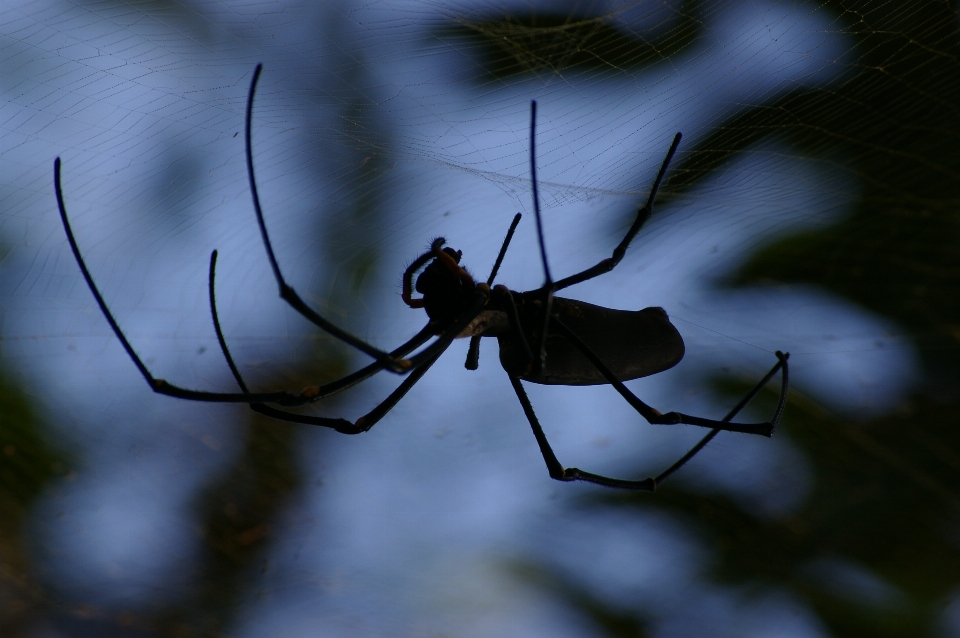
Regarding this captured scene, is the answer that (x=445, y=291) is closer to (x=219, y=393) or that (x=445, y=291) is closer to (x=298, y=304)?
(x=298, y=304)

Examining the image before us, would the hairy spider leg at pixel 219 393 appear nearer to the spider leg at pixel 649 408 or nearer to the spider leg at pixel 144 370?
the spider leg at pixel 144 370

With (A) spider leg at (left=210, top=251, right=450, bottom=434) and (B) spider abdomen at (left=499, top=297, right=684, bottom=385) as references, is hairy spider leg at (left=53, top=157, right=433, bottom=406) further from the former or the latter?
(B) spider abdomen at (left=499, top=297, right=684, bottom=385)

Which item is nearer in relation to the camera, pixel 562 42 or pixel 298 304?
pixel 298 304

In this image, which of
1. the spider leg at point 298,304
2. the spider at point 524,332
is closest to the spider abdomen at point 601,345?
the spider at point 524,332

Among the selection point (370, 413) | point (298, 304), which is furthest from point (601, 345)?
point (298, 304)

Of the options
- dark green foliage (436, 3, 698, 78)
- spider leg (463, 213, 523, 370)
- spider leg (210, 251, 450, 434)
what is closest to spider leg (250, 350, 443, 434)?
spider leg (210, 251, 450, 434)

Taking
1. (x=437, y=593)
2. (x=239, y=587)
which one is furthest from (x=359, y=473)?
(x=239, y=587)

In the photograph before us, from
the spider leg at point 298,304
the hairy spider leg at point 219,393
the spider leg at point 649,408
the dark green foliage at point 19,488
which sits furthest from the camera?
Answer: the dark green foliage at point 19,488

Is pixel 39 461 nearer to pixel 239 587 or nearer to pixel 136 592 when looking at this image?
pixel 136 592
